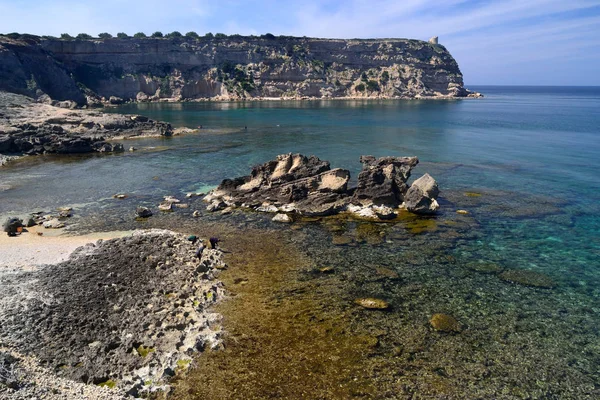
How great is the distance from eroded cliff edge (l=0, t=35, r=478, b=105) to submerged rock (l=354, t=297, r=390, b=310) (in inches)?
5799

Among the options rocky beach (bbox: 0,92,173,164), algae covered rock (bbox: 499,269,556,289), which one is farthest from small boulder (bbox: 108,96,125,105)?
algae covered rock (bbox: 499,269,556,289)

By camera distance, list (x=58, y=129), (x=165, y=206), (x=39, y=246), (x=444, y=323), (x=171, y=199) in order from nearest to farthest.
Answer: (x=444, y=323)
(x=39, y=246)
(x=165, y=206)
(x=171, y=199)
(x=58, y=129)

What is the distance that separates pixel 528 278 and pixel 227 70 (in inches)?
7072

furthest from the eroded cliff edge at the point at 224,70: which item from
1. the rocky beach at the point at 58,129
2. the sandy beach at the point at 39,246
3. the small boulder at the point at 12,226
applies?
the sandy beach at the point at 39,246

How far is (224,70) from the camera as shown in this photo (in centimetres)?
18288

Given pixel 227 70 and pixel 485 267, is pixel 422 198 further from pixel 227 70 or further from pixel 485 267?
pixel 227 70

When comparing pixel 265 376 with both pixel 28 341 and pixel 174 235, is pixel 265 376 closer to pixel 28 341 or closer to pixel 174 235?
pixel 28 341

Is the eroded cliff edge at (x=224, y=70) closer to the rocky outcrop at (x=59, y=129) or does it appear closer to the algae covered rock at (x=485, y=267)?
the rocky outcrop at (x=59, y=129)

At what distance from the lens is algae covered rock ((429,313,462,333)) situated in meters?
16.6

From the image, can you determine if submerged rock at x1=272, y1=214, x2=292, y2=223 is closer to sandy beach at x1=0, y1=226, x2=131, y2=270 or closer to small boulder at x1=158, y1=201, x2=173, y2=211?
small boulder at x1=158, y1=201, x2=173, y2=211

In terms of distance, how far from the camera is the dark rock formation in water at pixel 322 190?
3216 cm

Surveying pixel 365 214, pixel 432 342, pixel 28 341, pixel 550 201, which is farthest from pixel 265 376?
pixel 550 201

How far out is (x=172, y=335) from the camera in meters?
15.6

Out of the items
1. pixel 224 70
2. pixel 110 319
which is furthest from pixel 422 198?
pixel 224 70
